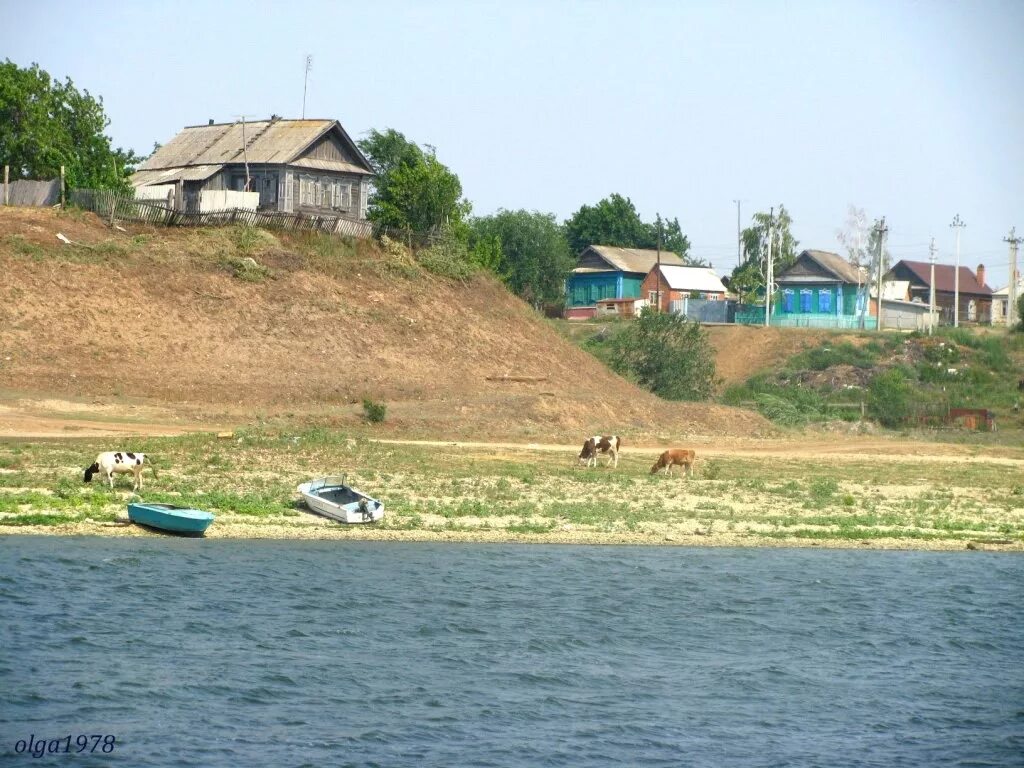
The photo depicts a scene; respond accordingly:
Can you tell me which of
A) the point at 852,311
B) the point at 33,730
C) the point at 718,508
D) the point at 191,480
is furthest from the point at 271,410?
the point at 852,311

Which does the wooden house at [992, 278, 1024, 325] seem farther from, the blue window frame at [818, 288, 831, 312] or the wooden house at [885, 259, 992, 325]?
the blue window frame at [818, 288, 831, 312]

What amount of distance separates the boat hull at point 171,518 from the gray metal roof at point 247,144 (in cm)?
4373

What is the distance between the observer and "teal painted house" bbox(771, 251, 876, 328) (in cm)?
10875

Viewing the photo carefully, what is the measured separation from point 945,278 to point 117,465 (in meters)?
106

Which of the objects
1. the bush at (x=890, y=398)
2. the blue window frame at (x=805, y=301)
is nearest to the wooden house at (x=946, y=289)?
the blue window frame at (x=805, y=301)

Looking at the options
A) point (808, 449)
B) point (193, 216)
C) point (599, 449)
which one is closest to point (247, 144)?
point (193, 216)

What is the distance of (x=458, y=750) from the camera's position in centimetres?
1833

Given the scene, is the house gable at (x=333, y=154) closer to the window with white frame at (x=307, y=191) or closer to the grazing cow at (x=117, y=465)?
the window with white frame at (x=307, y=191)

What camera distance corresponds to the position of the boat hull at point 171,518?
2991cm

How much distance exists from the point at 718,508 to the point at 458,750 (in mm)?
19214

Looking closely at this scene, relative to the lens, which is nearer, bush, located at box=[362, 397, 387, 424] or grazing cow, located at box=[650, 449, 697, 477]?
grazing cow, located at box=[650, 449, 697, 477]

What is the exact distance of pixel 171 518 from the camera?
3002 cm

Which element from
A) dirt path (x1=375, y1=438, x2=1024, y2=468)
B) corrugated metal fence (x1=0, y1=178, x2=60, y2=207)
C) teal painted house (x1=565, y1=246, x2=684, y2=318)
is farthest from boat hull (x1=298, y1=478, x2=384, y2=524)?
teal painted house (x1=565, y1=246, x2=684, y2=318)

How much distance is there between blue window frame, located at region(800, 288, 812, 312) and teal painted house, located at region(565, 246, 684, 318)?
12779 millimetres
